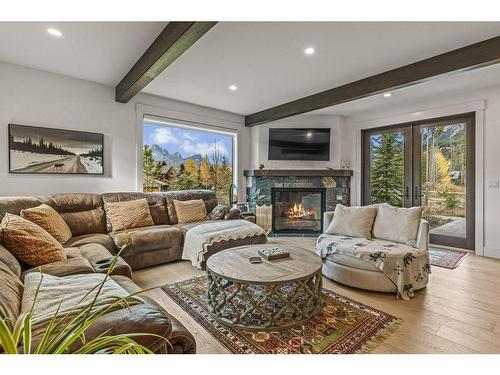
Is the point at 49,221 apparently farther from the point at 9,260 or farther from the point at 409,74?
the point at 409,74

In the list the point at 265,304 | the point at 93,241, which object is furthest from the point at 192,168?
the point at 265,304

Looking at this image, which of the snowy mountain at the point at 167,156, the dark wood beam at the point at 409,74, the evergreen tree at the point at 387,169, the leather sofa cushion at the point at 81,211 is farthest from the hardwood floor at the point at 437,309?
the dark wood beam at the point at 409,74

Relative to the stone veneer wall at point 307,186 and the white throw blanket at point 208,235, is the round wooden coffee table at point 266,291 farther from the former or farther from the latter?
the stone veneer wall at point 307,186

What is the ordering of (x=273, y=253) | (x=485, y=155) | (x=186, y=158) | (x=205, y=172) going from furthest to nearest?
(x=205, y=172)
(x=186, y=158)
(x=485, y=155)
(x=273, y=253)

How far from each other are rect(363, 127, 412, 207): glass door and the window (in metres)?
2.86

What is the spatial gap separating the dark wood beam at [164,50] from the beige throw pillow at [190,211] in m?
1.79

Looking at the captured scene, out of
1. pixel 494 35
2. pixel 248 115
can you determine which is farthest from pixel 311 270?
pixel 248 115

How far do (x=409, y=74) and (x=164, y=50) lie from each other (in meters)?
2.74

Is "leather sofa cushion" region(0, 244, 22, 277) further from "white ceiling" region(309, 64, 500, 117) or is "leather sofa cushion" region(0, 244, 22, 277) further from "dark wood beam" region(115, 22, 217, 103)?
"white ceiling" region(309, 64, 500, 117)

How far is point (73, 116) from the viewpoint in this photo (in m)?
→ 3.58

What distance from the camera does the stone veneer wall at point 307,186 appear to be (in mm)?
5262

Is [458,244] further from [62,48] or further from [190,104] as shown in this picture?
[62,48]

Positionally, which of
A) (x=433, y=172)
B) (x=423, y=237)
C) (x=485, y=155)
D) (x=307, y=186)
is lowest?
(x=423, y=237)

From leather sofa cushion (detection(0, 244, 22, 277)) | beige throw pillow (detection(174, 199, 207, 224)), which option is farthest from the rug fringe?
beige throw pillow (detection(174, 199, 207, 224))
